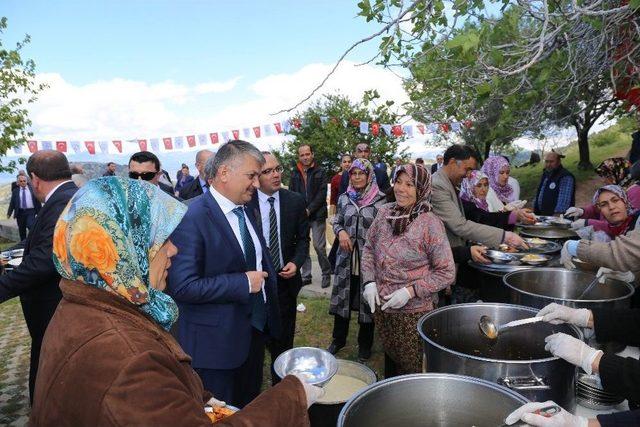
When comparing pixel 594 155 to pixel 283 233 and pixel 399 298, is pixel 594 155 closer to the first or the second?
pixel 283 233

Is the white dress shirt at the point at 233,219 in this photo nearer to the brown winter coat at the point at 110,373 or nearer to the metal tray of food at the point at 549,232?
the brown winter coat at the point at 110,373

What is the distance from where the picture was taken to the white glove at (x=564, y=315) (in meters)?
1.87

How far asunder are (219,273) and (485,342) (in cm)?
137

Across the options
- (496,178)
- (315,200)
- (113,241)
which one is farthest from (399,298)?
(315,200)

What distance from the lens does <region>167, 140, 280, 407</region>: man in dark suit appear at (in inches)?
88.9

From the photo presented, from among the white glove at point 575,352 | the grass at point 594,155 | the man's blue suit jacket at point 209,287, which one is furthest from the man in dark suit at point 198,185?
the grass at point 594,155

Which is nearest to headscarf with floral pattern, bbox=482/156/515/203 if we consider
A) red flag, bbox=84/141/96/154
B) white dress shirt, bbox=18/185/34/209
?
white dress shirt, bbox=18/185/34/209

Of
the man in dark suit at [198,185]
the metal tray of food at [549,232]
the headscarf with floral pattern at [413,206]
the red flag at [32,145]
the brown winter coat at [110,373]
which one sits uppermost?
the red flag at [32,145]

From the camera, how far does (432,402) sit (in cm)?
148

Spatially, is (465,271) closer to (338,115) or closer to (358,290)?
(358,290)

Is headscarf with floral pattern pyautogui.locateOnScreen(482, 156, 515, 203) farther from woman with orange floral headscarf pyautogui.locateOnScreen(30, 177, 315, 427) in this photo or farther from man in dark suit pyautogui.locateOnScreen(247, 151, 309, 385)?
woman with orange floral headscarf pyautogui.locateOnScreen(30, 177, 315, 427)

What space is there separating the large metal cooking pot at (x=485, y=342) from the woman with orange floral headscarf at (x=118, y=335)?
550 millimetres

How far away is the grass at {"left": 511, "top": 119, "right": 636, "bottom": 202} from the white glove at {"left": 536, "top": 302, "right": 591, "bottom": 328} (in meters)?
15.5

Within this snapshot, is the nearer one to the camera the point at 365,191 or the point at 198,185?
the point at 365,191
